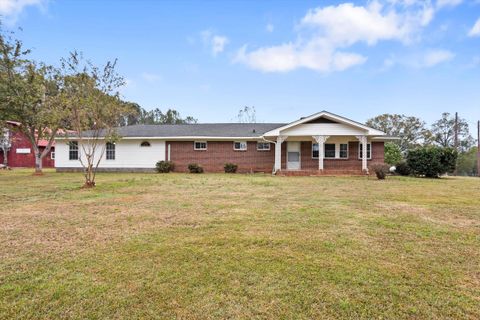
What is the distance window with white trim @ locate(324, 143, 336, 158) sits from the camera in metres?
19.9

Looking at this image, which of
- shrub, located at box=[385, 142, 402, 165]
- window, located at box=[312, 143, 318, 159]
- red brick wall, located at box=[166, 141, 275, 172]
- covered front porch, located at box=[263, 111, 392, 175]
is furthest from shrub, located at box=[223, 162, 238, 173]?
→ shrub, located at box=[385, 142, 402, 165]

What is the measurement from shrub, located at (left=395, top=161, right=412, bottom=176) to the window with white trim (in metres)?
4.61

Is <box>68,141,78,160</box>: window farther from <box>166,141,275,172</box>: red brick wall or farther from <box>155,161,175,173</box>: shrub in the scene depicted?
<box>166,141,275,172</box>: red brick wall

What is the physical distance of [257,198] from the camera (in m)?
8.08

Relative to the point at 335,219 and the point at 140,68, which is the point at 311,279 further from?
the point at 140,68

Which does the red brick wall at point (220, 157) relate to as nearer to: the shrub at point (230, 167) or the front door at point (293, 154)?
the shrub at point (230, 167)

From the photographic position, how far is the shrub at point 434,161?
16.8 meters

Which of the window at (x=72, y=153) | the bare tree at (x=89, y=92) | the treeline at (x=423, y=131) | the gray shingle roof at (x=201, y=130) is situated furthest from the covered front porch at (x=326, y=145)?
the treeline at (x=423, y=131)

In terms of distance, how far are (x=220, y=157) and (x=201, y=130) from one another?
9.33 feet

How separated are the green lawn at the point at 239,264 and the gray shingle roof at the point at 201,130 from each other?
14.6 m

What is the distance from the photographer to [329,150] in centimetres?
A: 1995

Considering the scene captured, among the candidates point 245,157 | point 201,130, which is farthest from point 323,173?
point 201,130

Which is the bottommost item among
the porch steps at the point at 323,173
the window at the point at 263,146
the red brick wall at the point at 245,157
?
the porch steps at the point at 323,173

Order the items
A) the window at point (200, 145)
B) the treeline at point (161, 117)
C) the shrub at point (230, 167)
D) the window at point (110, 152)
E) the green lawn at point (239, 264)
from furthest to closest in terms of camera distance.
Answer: the treeline at point (161, 117) < the window at point (110, 152) < the window at point (200, 145) < the shrub at point (230, 167) < the green lawn at point (239, 264)
